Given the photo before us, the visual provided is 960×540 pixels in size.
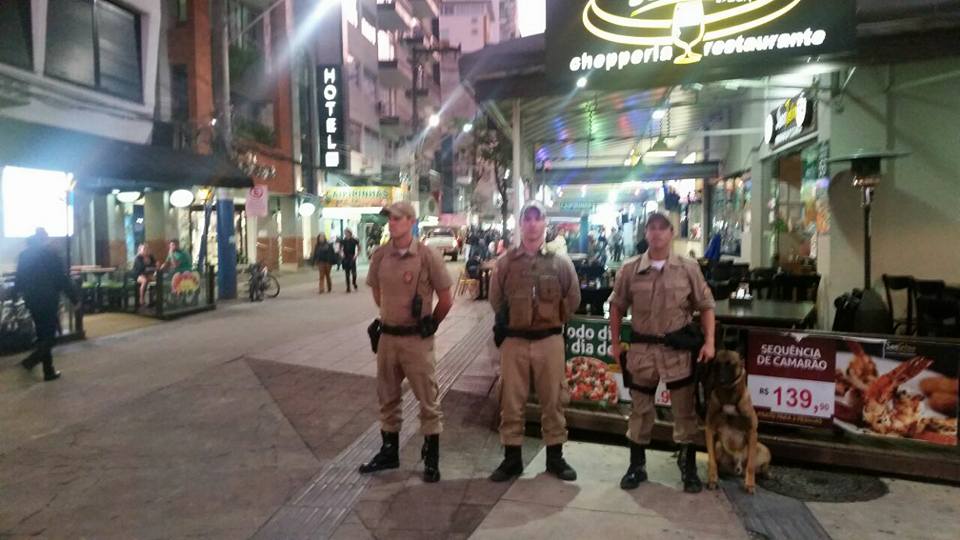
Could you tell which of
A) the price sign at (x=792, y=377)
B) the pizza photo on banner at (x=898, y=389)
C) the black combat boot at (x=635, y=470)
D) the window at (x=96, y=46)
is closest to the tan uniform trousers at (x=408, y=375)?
the black combat boot at (x=635, y=470)

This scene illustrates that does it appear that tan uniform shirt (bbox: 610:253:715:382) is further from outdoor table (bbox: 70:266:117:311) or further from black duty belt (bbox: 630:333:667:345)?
outdoor table (bbox: 70:266:117:311)

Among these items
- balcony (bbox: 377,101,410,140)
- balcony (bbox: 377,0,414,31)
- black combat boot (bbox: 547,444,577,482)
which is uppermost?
balcony (bbox: 377,0,414,31)

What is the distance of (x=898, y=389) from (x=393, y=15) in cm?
4212

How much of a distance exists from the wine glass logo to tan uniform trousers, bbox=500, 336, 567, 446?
341 centimetres

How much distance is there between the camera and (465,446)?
5.96 metres

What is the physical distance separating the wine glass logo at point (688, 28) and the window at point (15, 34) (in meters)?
11.7

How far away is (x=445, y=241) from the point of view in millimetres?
35469

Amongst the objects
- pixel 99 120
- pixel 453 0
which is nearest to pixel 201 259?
pixel 99 120

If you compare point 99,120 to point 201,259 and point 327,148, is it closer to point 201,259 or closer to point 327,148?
point 201,259

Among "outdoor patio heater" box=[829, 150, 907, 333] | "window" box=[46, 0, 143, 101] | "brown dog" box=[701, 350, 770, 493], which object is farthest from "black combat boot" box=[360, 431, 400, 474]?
"window" box=[46, 0, 143, 101]

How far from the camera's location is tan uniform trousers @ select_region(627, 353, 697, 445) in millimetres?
4809

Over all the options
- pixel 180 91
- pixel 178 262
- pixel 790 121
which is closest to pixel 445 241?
pixel 180 91

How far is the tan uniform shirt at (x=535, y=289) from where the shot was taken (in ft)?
16.2

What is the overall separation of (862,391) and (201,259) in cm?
1699
